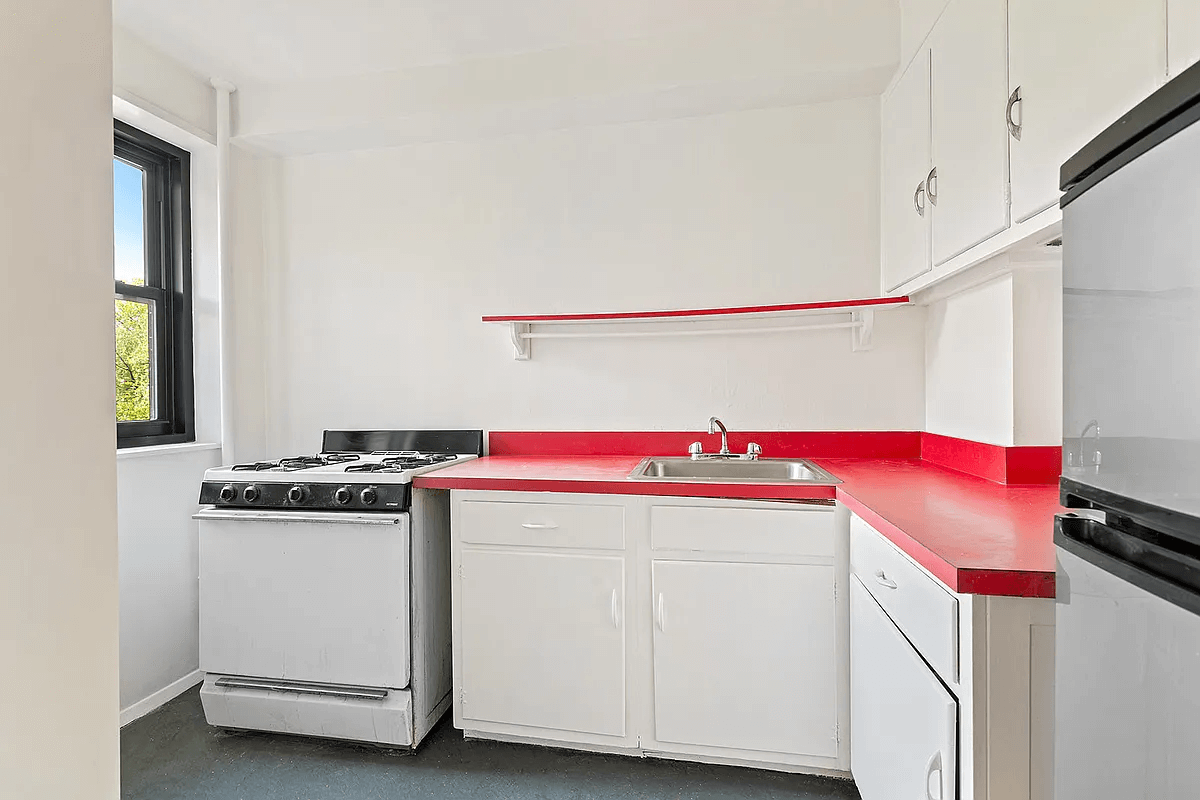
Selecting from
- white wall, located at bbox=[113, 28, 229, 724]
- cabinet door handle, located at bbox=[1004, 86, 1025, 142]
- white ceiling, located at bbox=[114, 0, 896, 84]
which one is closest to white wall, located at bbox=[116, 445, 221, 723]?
white wall, located at bbox=[113, 28, 229, 724]

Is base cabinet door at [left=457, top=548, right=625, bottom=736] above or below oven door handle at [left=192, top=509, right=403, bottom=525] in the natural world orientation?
below

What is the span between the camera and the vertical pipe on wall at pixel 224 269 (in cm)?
281

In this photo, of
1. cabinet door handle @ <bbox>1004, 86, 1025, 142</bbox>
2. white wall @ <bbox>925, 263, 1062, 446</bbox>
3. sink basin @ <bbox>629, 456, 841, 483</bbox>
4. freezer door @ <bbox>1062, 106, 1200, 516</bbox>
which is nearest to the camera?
freezer door @ <bbox>1062, 106, 1200, 516</bbox>

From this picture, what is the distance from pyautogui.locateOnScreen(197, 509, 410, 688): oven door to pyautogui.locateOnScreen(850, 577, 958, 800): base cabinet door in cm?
133

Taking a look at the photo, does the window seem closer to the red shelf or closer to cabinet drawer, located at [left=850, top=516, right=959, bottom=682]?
the red shelf

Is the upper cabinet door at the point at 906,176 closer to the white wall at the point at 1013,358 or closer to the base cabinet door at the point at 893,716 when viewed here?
the white wall at the point at 1013,358

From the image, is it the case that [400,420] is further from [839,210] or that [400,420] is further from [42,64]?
[42,64]

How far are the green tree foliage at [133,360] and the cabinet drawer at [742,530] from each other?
2067 mm

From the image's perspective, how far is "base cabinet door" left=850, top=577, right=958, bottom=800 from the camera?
3.84 feet

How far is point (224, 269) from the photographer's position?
9.28ft

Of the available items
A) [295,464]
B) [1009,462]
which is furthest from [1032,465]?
[295,464]

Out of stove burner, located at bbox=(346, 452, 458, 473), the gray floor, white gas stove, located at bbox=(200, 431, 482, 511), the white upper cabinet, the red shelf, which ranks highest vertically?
the white upper cabinet

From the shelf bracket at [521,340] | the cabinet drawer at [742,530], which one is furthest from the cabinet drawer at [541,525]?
the shelf bracket at [521,340]

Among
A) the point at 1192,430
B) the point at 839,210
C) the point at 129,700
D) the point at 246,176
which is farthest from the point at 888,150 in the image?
the point at 129,700
